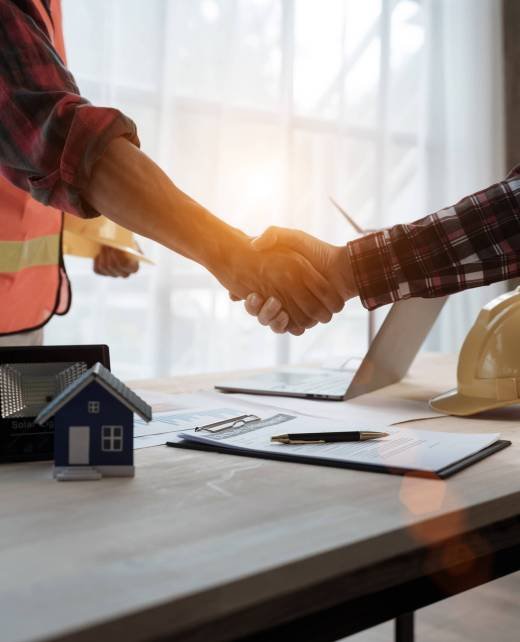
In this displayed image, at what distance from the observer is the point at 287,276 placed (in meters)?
1.41

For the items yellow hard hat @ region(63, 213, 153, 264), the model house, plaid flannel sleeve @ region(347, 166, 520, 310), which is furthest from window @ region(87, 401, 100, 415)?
yellow hard hat @ region(63, 213, 153, 264)

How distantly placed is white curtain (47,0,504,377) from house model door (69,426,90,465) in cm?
196

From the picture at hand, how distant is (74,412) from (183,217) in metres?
0.66

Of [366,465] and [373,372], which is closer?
[366,465]

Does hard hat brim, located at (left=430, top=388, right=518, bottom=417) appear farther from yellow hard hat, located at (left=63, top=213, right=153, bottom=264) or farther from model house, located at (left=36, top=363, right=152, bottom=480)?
yellow hard hat, located at (left=63, top=213, right=153, bottom=264)

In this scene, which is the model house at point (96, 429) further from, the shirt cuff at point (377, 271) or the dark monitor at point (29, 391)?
the shirt cuff at point (377, 271)

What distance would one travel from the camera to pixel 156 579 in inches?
17.3

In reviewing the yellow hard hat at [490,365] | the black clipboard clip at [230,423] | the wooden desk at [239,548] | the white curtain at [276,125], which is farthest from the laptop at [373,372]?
the white curtain at [276,125]

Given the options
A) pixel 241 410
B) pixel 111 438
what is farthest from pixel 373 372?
pixel 111 438

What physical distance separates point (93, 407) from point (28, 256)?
80 centimetres

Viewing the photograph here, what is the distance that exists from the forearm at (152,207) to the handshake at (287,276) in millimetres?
42

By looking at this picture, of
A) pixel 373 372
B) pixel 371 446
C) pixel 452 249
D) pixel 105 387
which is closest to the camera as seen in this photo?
pixel 105 387

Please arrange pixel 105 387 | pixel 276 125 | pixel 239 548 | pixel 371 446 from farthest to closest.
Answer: pixel 276 125 < pixel 371 446 < pixel 105 387 < pixel 239 548

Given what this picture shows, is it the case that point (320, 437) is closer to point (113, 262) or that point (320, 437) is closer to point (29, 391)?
point (29, 391)
